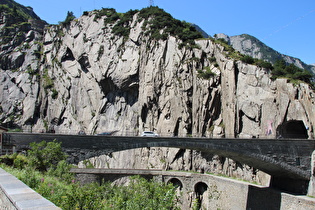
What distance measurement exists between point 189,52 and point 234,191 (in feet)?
83.4

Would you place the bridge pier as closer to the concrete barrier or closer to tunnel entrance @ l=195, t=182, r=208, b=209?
tunnel entrance @ l=195, t=182, r=208, b=209

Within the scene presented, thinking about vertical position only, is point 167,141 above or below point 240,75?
below

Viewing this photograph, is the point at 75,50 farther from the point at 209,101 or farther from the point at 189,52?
the point at 209,101

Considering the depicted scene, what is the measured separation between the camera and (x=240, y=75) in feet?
140

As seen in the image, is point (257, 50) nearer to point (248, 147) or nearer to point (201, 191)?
point (201, 191)

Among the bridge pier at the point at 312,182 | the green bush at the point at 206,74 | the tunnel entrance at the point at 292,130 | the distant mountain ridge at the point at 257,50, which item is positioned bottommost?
the bridge pier at the point at 312,182

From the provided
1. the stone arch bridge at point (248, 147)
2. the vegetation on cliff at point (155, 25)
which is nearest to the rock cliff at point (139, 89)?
the vegetation on cliff at point (155, 25)

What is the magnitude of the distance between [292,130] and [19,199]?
39397mm

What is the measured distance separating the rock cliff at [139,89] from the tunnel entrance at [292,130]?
0.51ft

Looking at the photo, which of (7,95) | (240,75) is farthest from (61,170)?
(7,95)

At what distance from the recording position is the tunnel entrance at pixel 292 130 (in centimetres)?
3647

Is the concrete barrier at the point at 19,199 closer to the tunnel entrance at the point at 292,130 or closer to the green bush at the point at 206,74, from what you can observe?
the tunnel entrance at the point at 292,130

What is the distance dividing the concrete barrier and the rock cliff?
33896mm

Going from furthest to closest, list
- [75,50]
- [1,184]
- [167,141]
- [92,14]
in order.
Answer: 1. [92,14]
2. [75,50]
3. [167,141]
4. [1,184]
